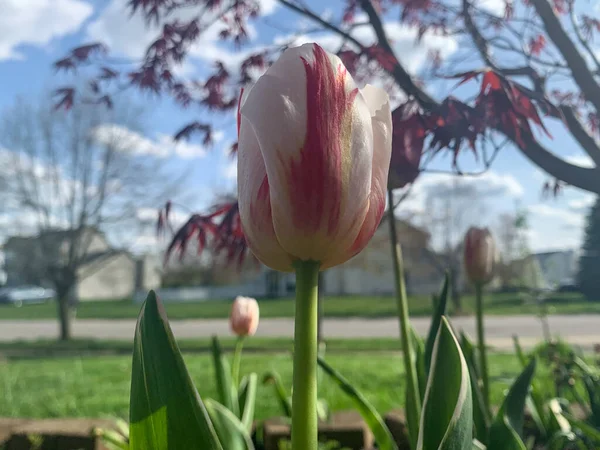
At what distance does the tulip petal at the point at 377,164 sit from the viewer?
1.95ft

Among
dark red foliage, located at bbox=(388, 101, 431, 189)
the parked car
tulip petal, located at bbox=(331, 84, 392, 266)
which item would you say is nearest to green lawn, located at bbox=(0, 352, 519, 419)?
dark red foliage, located at bbox=(388, 101, 431, 189)

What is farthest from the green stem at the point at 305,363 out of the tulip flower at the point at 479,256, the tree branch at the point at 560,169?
the tree branch at the point at 560,169

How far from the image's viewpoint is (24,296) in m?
38.1

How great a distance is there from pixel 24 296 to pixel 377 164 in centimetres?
4260

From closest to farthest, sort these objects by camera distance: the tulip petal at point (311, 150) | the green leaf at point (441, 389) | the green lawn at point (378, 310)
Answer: the tulip petal at point (311, 150) → the green leaf at point (441, 389) → the green lawn at point (378, 310)

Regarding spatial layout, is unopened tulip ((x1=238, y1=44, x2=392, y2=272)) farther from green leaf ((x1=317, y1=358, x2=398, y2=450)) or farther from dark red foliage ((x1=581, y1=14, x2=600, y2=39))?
dark red foliage ((x1=581, y1=14, x2=600, y2=39))

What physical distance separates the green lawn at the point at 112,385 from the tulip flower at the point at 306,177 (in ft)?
5.51

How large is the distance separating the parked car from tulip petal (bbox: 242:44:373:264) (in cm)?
3957

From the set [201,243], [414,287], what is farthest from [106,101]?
[414,287]

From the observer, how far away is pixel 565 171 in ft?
5.59

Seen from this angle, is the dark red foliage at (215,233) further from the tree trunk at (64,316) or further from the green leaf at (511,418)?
the tree trunk at (64,316)

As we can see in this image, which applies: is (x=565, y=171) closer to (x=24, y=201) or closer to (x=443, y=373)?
(x=443, y=373)

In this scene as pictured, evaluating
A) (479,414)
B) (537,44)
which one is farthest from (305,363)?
(537,44)

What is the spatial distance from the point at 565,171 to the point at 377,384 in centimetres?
283
